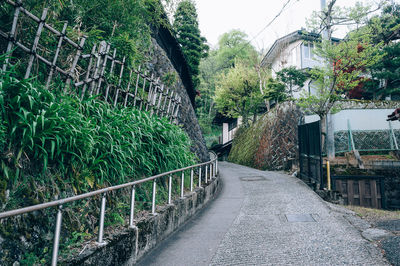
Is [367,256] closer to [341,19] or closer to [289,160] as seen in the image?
[289,160]

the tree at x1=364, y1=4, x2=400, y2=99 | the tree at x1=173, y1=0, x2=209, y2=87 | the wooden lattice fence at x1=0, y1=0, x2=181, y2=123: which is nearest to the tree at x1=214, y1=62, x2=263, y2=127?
the tree at x1=173, y1=0, x2=209, y2=87

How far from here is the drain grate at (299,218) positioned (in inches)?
223

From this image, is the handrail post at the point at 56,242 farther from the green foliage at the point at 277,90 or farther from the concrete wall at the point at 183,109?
the green foliage at the point at 277,90

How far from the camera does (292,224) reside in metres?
5.38

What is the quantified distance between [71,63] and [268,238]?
4.77 metres

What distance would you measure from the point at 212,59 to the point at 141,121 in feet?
139

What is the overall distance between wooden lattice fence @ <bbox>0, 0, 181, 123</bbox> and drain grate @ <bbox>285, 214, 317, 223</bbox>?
14.3 ft

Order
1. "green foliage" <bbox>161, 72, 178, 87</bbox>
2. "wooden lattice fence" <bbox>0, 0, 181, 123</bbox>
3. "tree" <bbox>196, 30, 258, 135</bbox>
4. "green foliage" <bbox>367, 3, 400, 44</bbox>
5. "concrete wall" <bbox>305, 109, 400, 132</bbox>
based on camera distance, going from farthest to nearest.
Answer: "tree" <bbox>196, 30, 258, 135</bbox>, "green foliage" <bbox>367, 3, 400, 44</bbox>, "concrete wall" <bbox>305, 109, 400, 132</bbox>, "green foliage" <bbox>161, 72, 178, 87</bbox>, "wooden lattice fence" <bbox>0, 0, 181, 123</bbox>

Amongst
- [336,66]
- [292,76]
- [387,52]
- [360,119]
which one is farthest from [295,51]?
[336,66]

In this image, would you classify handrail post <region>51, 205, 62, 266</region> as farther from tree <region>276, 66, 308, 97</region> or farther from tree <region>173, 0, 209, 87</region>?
tree <region>173, 0, 209, 87</region>

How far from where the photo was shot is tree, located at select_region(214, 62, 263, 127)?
2420cm

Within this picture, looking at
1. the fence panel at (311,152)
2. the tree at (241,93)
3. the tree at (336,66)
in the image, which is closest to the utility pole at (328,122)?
the tree at (336,66)

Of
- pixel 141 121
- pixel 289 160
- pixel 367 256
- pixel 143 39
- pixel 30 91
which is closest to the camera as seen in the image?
pixel 30 91

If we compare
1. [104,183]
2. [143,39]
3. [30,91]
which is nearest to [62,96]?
[30,91]
